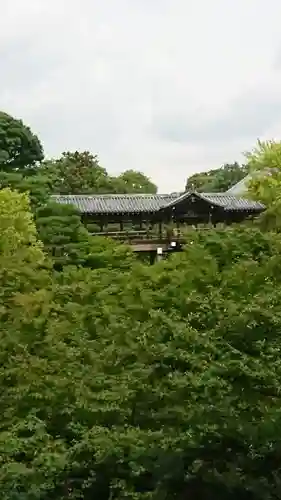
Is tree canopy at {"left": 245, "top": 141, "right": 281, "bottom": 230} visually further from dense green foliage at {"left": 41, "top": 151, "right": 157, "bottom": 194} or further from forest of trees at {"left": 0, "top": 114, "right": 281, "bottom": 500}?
dense green foliage at {"left": 41, "top": 151, "right": 157, "bottom": 194}

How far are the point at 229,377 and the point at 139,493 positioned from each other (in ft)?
4.70

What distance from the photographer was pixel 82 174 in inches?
1644

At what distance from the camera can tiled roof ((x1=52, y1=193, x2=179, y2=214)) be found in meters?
26.8

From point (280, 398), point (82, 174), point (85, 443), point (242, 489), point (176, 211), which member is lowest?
point (242, 489)

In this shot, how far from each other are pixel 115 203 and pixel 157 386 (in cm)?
2147

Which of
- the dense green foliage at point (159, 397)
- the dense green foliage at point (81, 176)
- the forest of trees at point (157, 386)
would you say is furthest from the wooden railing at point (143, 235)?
the dense green foliage at point (159, 397)

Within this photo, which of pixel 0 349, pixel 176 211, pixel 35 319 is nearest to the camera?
pixel 0 349

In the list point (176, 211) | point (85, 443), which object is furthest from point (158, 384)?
point (176, 211)

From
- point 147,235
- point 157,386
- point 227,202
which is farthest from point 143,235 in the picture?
point 157,386

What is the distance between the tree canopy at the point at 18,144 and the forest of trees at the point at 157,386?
14.9m

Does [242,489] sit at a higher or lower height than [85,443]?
lower

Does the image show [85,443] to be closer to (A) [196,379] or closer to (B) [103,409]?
(B) [103,409]

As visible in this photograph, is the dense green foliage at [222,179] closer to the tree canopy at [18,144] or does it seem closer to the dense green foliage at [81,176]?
the dense green foliage at [81,176]

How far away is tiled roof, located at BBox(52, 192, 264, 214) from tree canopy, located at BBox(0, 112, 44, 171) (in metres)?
2.77
